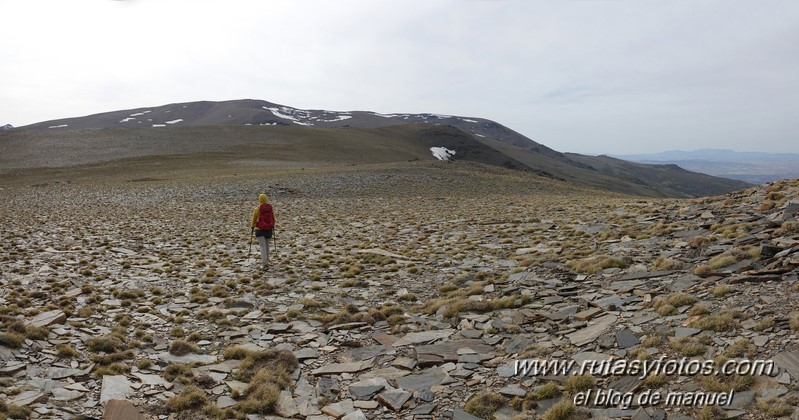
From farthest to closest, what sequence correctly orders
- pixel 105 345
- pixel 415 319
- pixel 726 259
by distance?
1. pixel 415 319
2. pixel 726 259
3. pixel 105 345

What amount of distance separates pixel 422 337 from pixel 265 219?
9864mm

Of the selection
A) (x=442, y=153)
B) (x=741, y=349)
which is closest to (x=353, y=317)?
(x=741, y=349)

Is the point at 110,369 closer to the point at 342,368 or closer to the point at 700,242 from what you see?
the point at 342,368

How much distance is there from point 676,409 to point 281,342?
26.3 feet

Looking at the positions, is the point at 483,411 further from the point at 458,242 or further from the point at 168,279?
the point at 458,242

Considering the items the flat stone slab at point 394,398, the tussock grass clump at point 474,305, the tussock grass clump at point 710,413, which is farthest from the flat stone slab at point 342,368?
the tussock grass clump at point 710,413

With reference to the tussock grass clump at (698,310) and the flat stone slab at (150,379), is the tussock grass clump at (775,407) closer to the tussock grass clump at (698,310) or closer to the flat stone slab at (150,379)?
the tussock grass clump at (698,310)

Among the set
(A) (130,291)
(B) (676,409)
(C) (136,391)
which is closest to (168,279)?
(A) (130,291)

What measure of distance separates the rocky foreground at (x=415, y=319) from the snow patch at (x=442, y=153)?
10029 cm

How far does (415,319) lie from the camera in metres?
12.3

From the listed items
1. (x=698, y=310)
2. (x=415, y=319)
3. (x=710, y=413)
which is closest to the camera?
(x=710, y=413)

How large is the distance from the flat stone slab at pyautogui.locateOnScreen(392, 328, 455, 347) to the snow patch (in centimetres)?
11222

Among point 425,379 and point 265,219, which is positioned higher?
point 265,219

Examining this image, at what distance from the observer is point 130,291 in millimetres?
Answer: 14133
